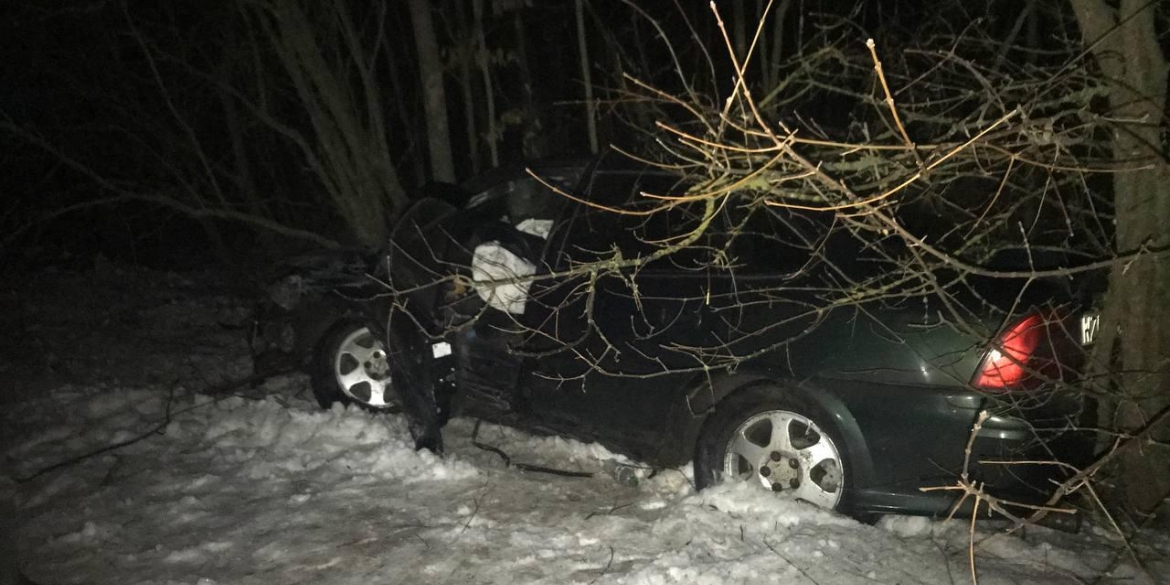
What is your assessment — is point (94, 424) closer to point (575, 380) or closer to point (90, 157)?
point (575, 380)

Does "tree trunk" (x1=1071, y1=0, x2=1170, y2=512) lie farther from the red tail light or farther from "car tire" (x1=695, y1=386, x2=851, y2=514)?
"car tire" (x1=695, y1=386, x2=851, y2=514)

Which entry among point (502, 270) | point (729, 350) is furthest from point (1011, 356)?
point (502, 270)

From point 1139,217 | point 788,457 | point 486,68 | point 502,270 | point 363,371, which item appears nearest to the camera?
point 1139,217

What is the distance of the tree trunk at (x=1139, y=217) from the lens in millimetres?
3881

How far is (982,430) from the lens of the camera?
372cm

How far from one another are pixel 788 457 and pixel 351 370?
125 inches

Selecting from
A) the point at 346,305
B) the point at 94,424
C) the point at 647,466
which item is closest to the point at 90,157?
the point at 94,424

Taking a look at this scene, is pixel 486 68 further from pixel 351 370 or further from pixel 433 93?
pixel 351 370

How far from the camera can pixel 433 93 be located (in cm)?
838

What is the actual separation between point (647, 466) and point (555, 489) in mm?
539

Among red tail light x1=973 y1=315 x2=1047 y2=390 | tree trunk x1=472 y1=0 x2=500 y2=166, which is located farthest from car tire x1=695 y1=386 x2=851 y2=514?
tree trunk x1=472 y1=0 x2=500 y2=166

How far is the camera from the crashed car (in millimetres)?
3760

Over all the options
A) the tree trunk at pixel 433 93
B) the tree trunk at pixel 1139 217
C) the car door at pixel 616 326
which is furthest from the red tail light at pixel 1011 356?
the tree trunk at pixel 433 93

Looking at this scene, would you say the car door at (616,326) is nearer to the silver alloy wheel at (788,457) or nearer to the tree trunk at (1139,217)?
the silver alloy wheel at (788,457)
